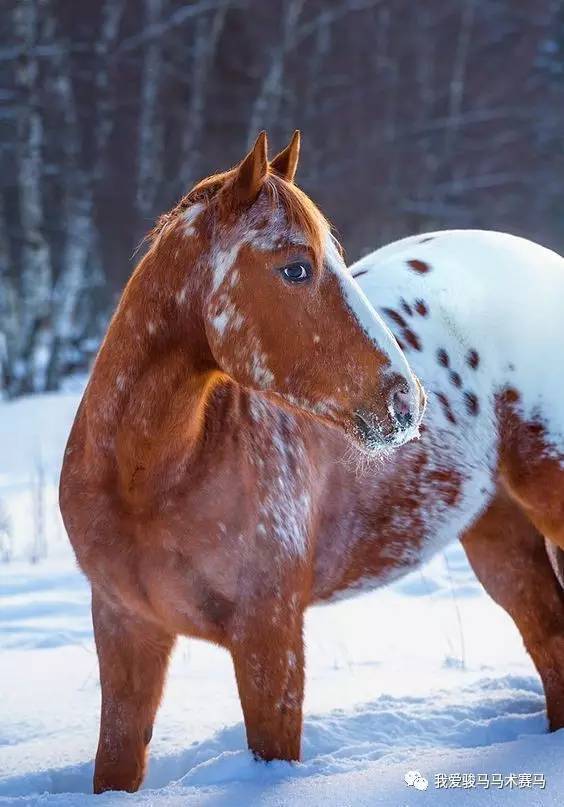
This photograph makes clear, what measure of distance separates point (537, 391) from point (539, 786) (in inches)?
50.5

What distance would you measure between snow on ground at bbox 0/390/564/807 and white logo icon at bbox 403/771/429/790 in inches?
0.8

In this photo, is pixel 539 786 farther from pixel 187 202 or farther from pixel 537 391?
pixel 187 202

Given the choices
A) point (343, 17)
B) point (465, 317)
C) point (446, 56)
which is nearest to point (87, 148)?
point (343, 17)

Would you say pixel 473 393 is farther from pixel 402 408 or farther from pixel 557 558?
pixel 402 408

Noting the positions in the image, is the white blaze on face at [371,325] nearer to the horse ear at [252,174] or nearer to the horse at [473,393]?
the horse ear at [252,174]

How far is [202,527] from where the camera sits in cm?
265

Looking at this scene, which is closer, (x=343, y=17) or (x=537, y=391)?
(x=537, y=391)

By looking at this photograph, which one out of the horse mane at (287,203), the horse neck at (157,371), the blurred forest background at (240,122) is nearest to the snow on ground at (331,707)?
the horse neck at (157,371)

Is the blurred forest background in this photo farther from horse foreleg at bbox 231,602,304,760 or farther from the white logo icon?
the white logo icon

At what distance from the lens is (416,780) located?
264 cm

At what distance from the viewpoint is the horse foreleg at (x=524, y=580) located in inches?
145

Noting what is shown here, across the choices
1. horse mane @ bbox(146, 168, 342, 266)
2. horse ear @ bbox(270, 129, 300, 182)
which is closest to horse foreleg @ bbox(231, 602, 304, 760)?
horse mane @ bbox(146, 168, 342, 266)

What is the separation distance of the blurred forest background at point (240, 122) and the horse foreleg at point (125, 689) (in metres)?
8.35

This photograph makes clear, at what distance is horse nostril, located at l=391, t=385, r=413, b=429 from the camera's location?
94.1 inches
